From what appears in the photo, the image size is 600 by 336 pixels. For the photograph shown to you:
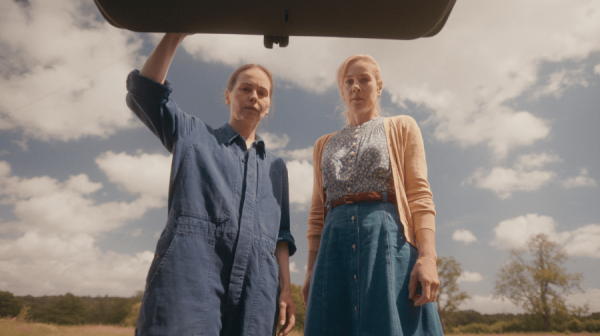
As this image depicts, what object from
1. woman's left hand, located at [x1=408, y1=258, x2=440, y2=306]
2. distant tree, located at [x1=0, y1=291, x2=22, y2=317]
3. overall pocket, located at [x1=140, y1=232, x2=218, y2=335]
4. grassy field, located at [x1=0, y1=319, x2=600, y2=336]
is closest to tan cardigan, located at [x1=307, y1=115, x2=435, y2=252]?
woman's left hand, located at [x1=408, y1=258, x2=440, y2=306]

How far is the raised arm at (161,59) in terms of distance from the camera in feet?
3.89

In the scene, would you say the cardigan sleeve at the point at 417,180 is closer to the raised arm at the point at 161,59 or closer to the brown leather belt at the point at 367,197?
the brown leather belt at the point at 367,197

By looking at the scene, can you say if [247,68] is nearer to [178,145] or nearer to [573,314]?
[178,145]

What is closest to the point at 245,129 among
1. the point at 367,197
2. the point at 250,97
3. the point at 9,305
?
the point at 250,97

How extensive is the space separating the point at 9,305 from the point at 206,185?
35.2 meters

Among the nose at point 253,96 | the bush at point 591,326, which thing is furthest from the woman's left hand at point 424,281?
the bush at point 591,326

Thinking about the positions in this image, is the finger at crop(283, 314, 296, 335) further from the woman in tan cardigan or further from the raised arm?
the raised arm

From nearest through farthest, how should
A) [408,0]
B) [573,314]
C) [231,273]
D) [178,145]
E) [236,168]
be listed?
1. [408,0]
2. [231,273]
3. [178,145]
4. [236,168]
5. [573,314]

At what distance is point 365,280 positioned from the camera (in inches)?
59.4

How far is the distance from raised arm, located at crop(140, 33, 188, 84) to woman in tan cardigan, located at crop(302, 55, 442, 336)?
3.26ft

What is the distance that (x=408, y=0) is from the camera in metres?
0.63

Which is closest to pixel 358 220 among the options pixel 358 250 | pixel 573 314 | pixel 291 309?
pixel 358 250

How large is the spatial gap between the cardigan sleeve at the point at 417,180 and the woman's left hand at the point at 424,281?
0.17m

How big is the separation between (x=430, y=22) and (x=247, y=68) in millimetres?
1474
